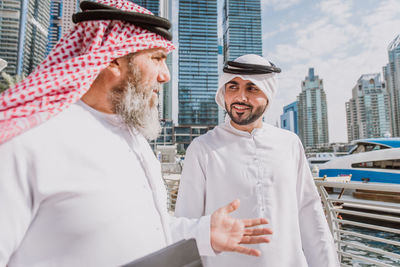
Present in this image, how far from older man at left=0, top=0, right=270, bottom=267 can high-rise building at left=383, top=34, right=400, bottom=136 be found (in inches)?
3802

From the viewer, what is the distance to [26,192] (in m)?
0.70

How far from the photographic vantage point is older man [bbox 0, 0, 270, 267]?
718 millimetres

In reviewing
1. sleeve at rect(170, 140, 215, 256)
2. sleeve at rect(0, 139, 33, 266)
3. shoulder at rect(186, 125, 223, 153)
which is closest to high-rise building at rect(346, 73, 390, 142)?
shoulder at rect(186, 125, 223, 153)

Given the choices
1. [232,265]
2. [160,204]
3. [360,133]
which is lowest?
[232,265]

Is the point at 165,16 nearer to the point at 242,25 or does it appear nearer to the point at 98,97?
the point at 242,25

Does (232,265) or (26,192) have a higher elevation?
(26,192)

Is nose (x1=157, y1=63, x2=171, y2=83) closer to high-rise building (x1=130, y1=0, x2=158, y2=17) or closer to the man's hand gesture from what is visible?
the man's hand gesture

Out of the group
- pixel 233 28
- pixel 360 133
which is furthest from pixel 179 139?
pixel 360 133

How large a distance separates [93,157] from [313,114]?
117 m

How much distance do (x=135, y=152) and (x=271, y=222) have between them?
101 cm

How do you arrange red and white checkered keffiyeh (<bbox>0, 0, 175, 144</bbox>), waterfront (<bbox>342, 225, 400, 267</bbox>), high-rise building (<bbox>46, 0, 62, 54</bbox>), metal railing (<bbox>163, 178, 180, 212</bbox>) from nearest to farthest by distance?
red and white checkered keffiyeh (<bbox>0, 0, 175, 144</bbox>)
metal railing (<bbox>163, 178, 180, 212</bbox>)
waterfront (<bbox>342, 225, 400, 267</bbox>)
high-rise building (<bbox>46, 0, 62, 54</bbox>)

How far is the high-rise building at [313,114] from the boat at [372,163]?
3905 inches

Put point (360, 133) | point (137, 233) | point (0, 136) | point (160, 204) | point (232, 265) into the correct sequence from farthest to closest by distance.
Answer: point (360, 133) < point (232, 265) < point (160, 204) < point (137, 233) < point (0, 136)

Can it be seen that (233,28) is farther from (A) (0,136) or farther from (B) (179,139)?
(A) (0,136)
